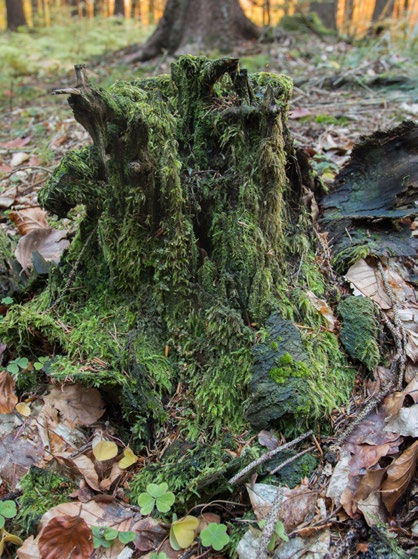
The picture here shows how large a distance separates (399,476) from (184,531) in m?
0.96

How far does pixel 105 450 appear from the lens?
2.15 meters

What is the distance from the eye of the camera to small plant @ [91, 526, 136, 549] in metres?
1.82

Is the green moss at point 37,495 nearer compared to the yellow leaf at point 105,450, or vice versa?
the green moss at point 37,495

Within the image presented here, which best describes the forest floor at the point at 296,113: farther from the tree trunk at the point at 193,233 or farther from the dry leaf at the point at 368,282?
the dry leaf at the point at 368,282

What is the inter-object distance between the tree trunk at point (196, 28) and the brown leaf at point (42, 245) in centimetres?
653

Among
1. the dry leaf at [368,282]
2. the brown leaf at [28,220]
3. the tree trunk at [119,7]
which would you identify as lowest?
the dry leaf at [368,282]

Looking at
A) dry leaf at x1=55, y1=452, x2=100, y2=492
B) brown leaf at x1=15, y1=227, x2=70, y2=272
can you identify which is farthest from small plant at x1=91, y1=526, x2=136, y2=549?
brown leaf at x1=15, y1=227, x2=70, y2=272

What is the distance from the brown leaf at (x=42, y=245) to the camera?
3085 millimetres

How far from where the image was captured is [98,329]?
8.41 feet

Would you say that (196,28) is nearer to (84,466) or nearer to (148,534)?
(84,466)

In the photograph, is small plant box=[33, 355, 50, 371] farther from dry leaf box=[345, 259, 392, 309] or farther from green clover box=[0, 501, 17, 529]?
dry leaf box=[345, 259, 392, 309]

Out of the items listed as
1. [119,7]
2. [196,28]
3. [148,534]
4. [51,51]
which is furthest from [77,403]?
[119,7]

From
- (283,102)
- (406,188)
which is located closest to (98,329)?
(283,102)

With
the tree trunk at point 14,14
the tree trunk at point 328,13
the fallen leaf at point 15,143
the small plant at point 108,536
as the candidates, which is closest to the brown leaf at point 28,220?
the fallen leaf at point 15,143
